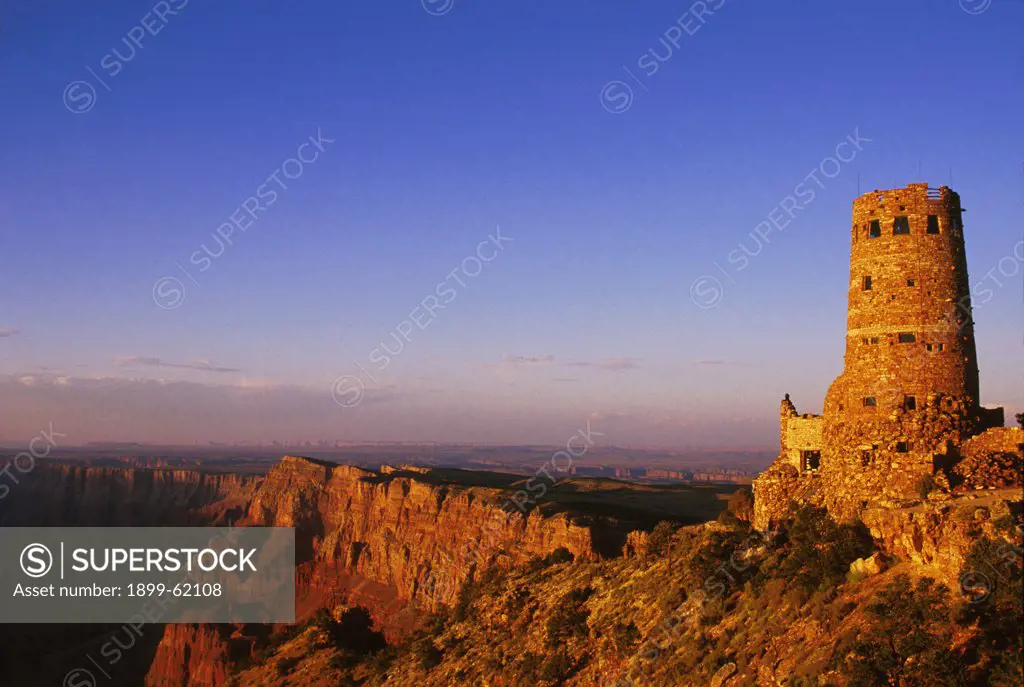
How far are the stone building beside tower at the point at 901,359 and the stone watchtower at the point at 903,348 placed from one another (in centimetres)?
3

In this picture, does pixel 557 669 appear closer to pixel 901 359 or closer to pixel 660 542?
pixel 660 542

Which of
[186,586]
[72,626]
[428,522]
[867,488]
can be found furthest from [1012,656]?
[72,626]

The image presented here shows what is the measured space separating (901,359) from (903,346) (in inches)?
14.8

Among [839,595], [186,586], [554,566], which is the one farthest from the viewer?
[186,586]

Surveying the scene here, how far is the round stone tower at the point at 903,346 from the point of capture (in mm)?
26219

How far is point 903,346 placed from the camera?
2716 cm

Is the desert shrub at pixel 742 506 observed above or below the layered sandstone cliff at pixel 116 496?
→ above

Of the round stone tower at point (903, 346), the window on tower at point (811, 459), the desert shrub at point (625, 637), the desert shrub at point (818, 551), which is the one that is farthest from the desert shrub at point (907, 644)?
the desert shrub at point (625, 637)

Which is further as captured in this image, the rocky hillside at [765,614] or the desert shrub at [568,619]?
the desert shrub at [568,619]

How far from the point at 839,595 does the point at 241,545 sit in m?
113

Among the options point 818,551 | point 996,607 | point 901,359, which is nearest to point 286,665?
point 818,551

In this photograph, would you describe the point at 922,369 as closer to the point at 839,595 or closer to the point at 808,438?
the point at 808,438

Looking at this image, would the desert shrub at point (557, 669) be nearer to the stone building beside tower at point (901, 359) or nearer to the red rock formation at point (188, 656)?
the stone building beside tower at point (901, 359)

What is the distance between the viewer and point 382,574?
99.6 m
